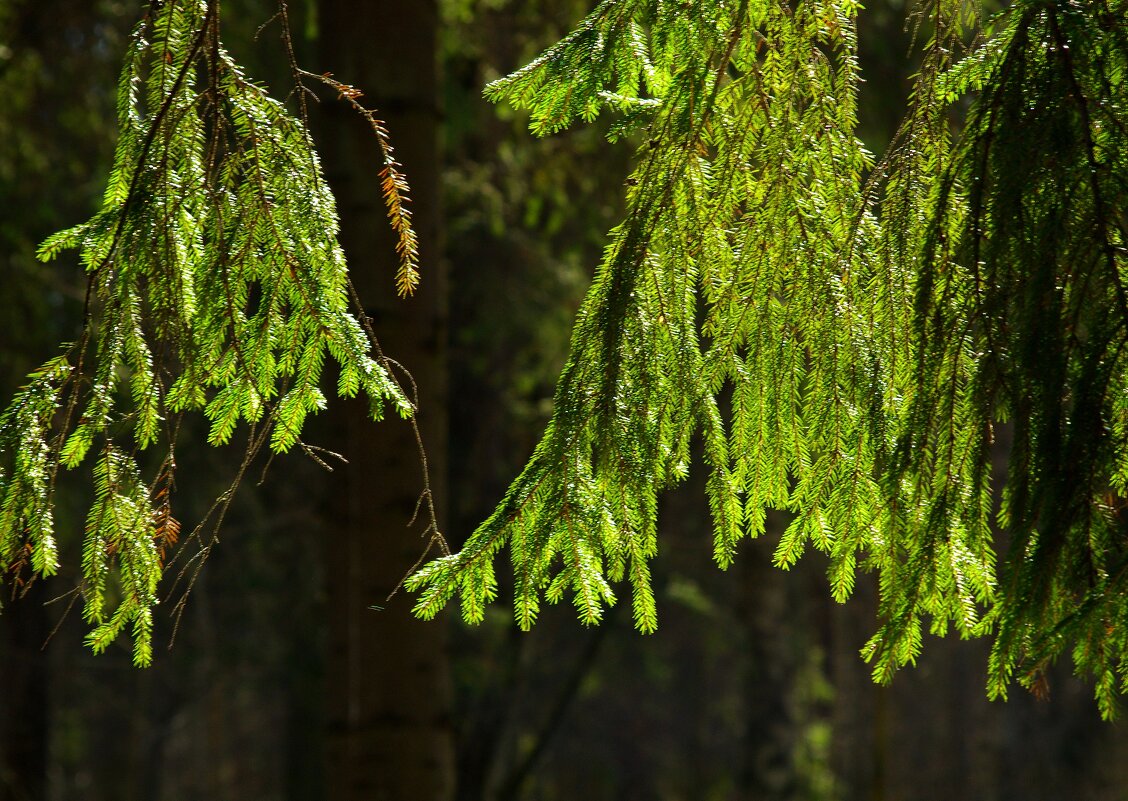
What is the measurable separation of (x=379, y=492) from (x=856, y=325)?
8.77 ft

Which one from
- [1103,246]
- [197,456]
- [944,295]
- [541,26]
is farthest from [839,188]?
[197,456]

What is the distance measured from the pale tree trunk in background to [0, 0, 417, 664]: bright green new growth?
2407 millimetres

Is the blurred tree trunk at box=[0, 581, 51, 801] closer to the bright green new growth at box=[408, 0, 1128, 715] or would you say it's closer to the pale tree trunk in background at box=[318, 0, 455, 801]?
the pale tree trunk in background at box=[318, 0, 455, 801]

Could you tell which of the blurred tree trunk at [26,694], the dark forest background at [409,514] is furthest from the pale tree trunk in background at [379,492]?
the blurred tree trunk at [26,694]

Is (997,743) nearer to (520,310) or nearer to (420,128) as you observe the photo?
(520,310)

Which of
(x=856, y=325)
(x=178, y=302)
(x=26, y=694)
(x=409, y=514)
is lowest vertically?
(x=26, y=694)

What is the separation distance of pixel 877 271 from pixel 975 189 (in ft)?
0.97

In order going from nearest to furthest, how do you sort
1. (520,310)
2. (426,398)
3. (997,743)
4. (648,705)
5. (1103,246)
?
1. (1103,246)
2. (426,398)
3. (520,310)
4. (997,743)
5. (648,705)

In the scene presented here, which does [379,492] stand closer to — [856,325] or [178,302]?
[178,302]

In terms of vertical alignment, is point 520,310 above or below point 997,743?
above

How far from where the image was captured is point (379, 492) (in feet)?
15.3

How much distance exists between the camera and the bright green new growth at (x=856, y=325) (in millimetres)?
2105

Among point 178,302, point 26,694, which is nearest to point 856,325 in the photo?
point 178,302

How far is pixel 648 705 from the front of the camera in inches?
1312
